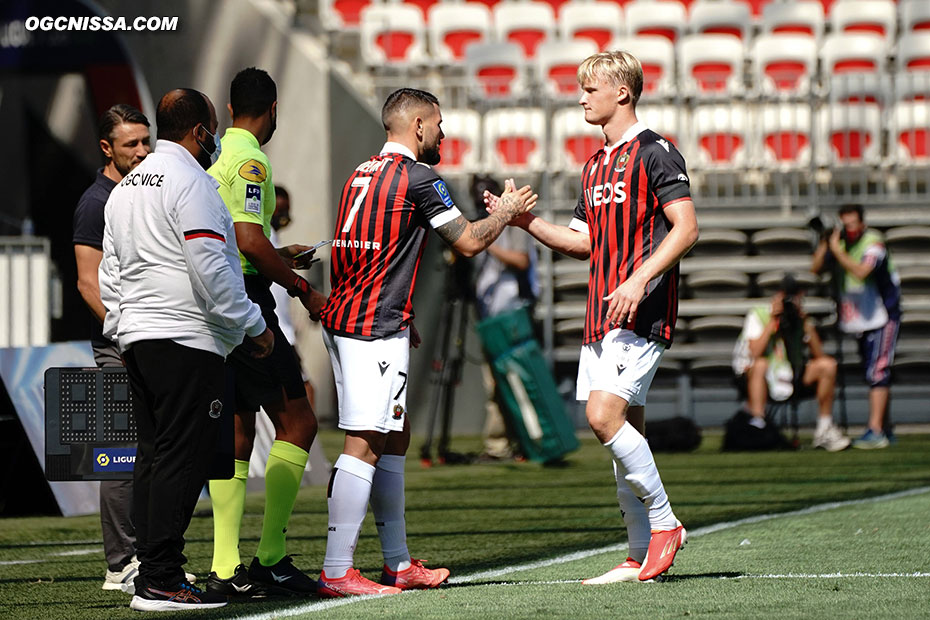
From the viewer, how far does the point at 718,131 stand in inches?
638

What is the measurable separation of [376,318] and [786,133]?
11.6m

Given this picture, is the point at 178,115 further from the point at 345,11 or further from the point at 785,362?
the point at 345,11

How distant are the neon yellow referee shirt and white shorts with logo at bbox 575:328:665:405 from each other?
1.33 metres

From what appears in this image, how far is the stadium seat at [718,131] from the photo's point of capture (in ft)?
52.9

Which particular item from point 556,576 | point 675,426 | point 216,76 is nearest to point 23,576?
point 556,576

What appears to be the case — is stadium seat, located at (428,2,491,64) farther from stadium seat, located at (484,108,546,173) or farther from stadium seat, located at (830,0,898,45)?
stadium seat, located at (830,0,898,45)

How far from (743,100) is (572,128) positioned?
1853 mm

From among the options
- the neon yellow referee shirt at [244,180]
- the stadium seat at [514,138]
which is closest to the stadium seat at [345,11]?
the stadium seat at [514,138]

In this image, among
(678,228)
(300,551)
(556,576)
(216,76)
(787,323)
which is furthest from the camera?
(216,76)

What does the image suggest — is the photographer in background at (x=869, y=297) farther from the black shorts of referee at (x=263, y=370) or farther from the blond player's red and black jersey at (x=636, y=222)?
the black shorts of referee at (x=263, y=370)

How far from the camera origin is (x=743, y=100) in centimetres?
1608

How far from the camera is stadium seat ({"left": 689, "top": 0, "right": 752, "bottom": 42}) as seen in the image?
17.6 m

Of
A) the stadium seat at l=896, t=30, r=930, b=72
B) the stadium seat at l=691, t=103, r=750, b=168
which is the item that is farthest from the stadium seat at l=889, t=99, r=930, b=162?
the stadium seat at l=691, t=103, r=750, b=168

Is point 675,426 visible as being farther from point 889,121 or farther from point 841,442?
point 889,121
